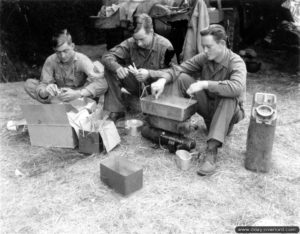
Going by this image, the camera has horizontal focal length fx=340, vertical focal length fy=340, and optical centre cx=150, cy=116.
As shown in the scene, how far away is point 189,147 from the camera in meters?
3.81

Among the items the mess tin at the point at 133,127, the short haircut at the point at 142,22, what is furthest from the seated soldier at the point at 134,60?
the mess tin at the point at 133,127

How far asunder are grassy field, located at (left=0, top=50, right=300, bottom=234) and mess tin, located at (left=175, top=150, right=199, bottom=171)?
2.7 inches

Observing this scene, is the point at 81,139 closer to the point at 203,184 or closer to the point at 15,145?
the point at 15,145

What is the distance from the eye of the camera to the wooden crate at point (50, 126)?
3787mm

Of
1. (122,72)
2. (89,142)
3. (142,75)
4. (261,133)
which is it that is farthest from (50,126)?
(261,133)

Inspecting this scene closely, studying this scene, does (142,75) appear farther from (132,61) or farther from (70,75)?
(70,75)

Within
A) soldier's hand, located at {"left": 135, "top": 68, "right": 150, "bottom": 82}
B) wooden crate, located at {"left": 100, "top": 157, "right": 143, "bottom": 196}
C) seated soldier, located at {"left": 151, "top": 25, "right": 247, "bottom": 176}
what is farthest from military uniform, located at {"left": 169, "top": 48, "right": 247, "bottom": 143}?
wooden crate, located at {"left": 100, "top": 157, "right": 143, "bottom": 196}

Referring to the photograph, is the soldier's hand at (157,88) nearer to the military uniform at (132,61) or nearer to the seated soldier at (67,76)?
the military uniform at (132,61)

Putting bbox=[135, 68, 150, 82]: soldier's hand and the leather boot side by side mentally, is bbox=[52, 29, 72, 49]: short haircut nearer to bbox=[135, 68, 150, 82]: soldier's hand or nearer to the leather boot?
bbox=[135, 68, 150, 82]: soldier's hand

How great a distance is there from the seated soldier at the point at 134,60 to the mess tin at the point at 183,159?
1.11m

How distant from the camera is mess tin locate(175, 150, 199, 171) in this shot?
3611 millimetres

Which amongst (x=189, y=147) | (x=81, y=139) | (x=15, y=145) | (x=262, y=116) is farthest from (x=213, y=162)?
(x=15, y=145)

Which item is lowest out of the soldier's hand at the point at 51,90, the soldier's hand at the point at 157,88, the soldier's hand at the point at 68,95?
the soldier's hand at the point at 68,95

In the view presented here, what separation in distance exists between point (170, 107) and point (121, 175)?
1006 millimetres
